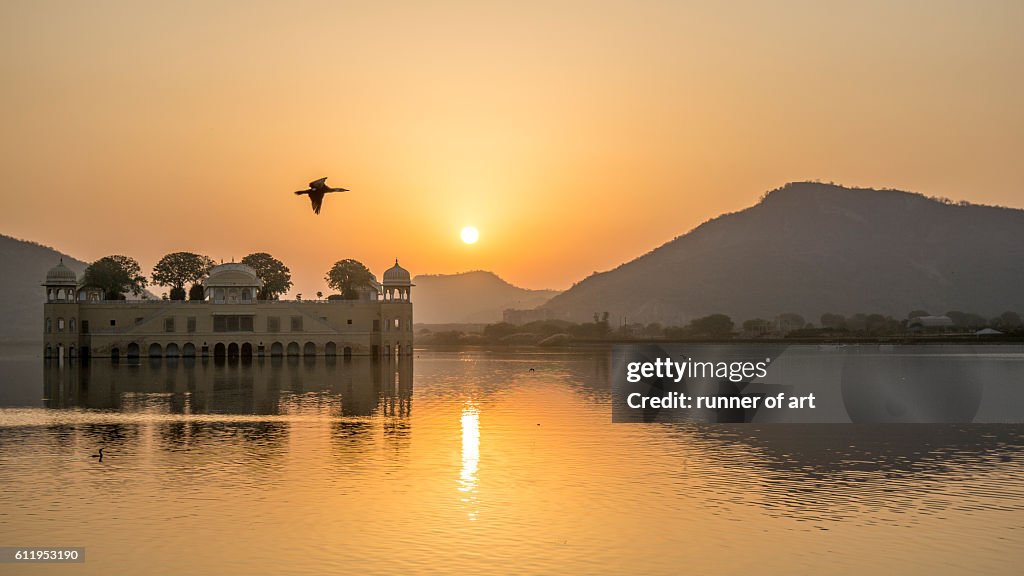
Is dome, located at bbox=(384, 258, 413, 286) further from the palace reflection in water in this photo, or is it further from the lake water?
the lake water

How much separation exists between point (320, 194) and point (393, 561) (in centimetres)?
1418

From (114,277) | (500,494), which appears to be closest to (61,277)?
(114,277)

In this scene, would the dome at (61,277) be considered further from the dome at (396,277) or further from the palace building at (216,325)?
the dome at (396,277)

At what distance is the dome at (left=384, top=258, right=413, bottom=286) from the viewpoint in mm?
140625

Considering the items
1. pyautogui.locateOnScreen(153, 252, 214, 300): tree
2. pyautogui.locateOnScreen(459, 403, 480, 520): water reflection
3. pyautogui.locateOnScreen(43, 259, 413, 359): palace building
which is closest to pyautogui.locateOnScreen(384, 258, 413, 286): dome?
pyautogui.locateOnScreen(43, 259, 413, 359): palace building

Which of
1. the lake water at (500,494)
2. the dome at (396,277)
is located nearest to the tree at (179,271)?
the dome at (396,277)

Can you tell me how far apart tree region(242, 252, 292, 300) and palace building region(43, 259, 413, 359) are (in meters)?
18.8

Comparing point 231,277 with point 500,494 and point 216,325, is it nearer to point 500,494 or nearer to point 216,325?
point 216,325

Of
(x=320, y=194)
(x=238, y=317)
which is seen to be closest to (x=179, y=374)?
(x=238, y=317)

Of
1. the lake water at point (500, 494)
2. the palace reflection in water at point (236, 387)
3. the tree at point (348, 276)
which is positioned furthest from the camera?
the tree at point (348, 276)

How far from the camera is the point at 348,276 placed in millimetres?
156500

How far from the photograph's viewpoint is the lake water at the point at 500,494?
83.2 feet

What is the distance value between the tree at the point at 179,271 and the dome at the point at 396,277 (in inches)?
1253

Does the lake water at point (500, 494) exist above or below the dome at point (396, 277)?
below
